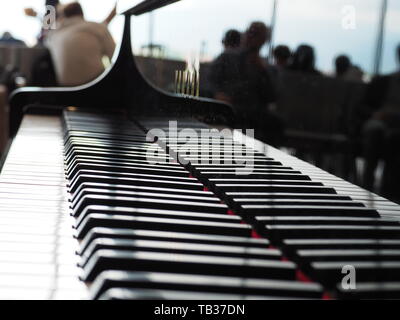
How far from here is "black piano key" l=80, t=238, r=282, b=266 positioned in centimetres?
88

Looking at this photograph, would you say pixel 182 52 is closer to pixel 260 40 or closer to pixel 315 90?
pixel 260 40

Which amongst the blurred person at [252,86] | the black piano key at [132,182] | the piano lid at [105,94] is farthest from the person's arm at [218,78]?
the piano lid at [105,94]

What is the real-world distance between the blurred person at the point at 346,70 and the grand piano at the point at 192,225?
0.53 feet

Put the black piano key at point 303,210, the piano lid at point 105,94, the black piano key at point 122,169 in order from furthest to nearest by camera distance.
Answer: the piano lid at point 105,94, the black piano key at point 122,169, the black piano key at point 303,210

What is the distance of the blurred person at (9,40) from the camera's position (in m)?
7.39

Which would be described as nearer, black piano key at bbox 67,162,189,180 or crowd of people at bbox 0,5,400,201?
crowd of people at bbox 0,5,400,201

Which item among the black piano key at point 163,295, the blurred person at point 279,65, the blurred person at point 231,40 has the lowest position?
the black piano key at point 163,295

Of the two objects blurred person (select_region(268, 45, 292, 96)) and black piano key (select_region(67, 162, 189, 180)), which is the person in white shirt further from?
→ blurred person (select_region(268, 45, 292, 96))

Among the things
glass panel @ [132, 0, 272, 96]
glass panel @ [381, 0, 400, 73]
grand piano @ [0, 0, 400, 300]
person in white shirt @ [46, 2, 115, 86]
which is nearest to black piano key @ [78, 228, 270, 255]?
grand piano @ [0, 0, 400, 300]

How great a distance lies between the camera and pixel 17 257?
91 centimetres

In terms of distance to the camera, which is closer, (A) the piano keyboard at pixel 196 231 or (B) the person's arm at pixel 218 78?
(A) the piano keyboard at pixel 196 231

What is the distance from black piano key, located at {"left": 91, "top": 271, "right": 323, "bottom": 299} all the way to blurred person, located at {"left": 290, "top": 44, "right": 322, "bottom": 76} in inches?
12.5

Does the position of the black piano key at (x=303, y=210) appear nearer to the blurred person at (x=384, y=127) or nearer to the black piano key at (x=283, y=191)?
the black piano key at (x=283, y=191)

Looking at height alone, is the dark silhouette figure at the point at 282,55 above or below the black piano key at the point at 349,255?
above
